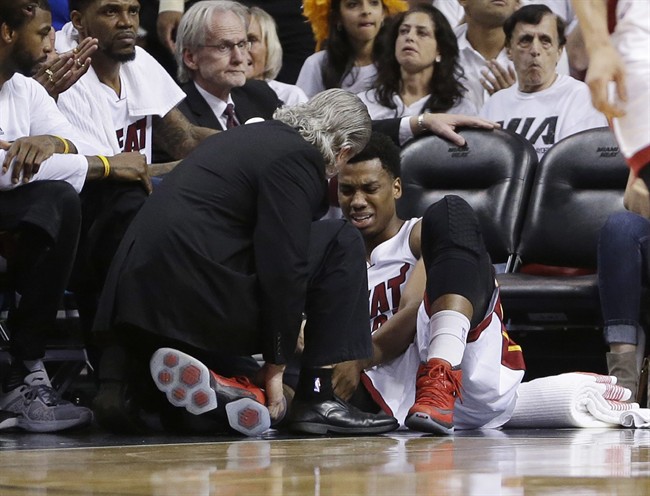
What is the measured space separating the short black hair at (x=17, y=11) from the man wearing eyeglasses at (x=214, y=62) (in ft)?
4.04

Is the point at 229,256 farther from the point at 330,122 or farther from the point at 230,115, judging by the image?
the point at 230,115

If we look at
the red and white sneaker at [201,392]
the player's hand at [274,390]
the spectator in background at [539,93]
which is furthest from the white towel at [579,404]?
the spectator in background at [539,93]

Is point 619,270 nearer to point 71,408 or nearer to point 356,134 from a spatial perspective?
point 356,134

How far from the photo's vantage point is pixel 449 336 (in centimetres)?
433

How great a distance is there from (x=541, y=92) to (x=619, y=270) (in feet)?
5.60

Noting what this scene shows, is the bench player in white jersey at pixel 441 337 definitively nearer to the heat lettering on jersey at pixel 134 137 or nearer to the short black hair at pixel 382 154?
the short black hair at pixel 382 154

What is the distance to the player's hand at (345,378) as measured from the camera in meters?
4.53

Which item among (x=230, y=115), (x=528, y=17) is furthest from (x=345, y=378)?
(x=528, y=17)

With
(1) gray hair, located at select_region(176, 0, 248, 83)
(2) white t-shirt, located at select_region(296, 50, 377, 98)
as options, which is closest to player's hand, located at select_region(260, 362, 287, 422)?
(1) gray hair, located at select_region(176, 0, 248, 83)

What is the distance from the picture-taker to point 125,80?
5727mm

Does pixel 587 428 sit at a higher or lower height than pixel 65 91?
lower

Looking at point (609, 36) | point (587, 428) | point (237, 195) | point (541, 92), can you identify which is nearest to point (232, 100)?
point (541, 92)

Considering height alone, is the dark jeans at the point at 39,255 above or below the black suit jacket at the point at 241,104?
below

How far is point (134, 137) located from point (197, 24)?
83 cm
